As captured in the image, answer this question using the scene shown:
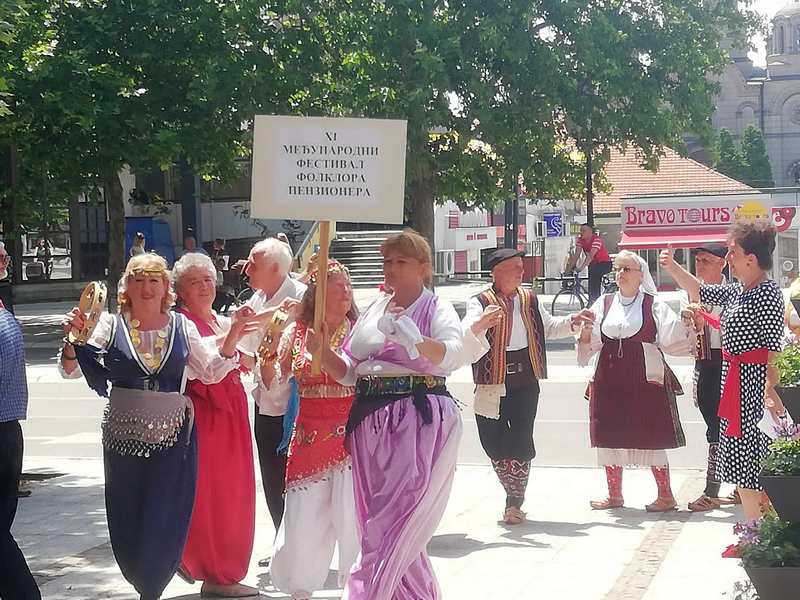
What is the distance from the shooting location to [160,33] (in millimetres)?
27328

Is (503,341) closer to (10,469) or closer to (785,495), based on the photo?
(10,469)

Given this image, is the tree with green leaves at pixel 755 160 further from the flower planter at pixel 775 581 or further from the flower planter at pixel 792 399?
the flower planter at pixel 775 581

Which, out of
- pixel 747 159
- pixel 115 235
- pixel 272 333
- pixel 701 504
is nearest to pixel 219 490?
pixel 272 333

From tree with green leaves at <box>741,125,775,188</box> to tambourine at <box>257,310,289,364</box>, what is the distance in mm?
115402

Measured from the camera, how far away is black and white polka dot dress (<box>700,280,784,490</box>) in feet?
24.5

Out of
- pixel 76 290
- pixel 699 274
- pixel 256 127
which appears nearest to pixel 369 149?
pixel 256 127

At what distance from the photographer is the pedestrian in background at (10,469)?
630cm

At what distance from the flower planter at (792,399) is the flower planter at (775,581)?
24.9 inches

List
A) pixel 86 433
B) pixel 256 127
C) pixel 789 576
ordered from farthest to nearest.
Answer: pixel 86 433, pixel 256 127, pixel 789 576

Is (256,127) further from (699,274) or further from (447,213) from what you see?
(447,213)

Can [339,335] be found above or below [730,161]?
below

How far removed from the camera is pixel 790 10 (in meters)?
154

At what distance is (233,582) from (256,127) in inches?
101

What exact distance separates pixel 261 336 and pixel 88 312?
4.62 ft
